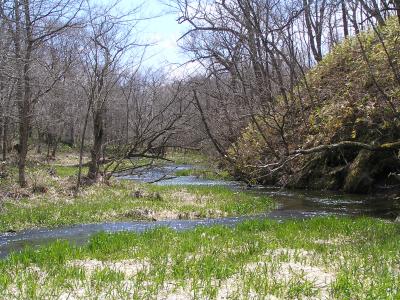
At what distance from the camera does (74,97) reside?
3838cm

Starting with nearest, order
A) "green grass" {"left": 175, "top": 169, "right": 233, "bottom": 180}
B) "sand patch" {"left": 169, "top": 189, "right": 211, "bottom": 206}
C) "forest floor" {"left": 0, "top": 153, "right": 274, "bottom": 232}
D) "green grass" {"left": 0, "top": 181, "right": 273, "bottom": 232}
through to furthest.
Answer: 1. "green grass" {"left": 0, "top": 181, "right": 273, "bottom": 232}
2. "forest floor" {"left": 0, "top": 153, "right": 274, "bottom": 232}
3. "sand patch" {"left": 169, "top": 189, "right": 211, "bottom": 206}
4. "green grass" {"left": 175, "top": 169, "right": 233, "bottom": 180}

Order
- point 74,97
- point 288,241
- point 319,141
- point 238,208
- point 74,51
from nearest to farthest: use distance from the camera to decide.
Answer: point 288,241, point 238,208, point 319,141, point 74,51, point 74,97

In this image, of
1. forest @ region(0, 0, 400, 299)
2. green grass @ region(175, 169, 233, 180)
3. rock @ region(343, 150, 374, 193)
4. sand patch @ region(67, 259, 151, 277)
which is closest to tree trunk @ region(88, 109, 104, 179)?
forest @ region(0, 0, 400, 299)

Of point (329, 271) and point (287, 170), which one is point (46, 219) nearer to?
point (329, 271)

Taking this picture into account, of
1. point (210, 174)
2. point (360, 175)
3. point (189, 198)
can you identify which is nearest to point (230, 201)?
point (189, 198)

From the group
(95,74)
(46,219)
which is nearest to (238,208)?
(46,219)

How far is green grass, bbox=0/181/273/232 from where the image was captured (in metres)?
13.2

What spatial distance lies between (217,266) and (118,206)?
833 cm

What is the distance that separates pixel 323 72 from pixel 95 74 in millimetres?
12228

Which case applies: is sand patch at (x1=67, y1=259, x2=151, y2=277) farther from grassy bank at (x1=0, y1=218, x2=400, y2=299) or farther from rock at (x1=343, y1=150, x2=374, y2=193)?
rock at (x1=343, y1=150, x2=374, y2=193)

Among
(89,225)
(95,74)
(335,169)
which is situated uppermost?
(95,74)

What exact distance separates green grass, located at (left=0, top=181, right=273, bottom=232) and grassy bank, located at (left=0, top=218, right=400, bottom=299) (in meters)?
3.76

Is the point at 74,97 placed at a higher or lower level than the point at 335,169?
higher

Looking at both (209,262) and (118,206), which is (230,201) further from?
(209,262)
